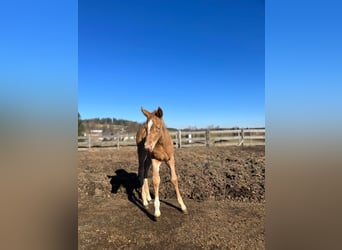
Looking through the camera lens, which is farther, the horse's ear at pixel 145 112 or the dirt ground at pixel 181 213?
the horse's ear at pixel 145 112

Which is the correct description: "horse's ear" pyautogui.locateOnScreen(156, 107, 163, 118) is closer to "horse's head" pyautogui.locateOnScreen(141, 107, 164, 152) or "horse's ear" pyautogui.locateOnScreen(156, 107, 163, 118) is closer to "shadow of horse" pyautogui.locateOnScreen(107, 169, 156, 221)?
"horse's head" pyautogui.locateOnScreen(141, 107, 164, 152)

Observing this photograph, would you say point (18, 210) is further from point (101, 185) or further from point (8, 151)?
point (101, 185)

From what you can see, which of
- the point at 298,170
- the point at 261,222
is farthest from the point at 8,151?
the point at 261,222

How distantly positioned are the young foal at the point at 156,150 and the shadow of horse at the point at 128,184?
0.38ft

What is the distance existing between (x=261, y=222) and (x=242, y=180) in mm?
881

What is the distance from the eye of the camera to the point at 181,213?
2018 mm

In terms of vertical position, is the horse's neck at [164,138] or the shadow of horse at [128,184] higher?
the horse's neck at [164,138]

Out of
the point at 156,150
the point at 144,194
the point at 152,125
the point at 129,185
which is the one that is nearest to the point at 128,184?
the point at 129,185

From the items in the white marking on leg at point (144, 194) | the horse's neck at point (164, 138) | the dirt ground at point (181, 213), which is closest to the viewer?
the dirt ground at point (181, 213)

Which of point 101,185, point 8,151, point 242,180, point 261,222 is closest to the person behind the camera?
point 8,151

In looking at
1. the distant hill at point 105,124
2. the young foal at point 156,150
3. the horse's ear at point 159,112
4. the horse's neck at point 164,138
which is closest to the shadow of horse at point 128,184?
the young foal at point 156,150

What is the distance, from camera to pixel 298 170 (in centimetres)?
98

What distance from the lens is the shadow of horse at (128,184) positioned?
2463 mm

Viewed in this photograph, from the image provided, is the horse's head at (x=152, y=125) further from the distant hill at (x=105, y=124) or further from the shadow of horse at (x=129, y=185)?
the shadow of horse at (x=129, y=185)
